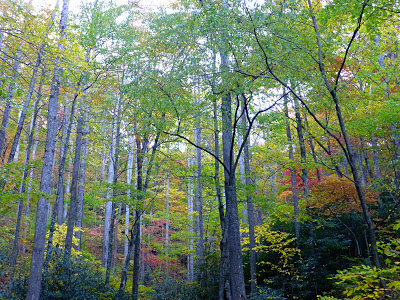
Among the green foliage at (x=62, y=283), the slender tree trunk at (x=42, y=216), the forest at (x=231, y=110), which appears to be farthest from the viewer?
the green foliage at (x=62, y=283)

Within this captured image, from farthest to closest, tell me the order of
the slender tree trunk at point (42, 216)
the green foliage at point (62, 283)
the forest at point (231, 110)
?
1. the green foliage at point (62, 283)
2. the slender tree trunk at point (42, 216)
3. the forest at point (231, 110)

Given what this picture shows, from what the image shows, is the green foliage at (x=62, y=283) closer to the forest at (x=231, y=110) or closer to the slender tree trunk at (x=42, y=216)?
the forest at (x=231, y=110)

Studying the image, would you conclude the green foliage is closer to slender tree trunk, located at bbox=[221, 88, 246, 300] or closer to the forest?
the forest

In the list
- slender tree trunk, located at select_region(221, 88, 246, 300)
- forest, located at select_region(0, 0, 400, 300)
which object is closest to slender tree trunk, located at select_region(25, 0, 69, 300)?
forest, located at select_region(0, 0, 400, 300)

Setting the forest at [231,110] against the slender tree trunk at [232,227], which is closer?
the forest at [231,110]

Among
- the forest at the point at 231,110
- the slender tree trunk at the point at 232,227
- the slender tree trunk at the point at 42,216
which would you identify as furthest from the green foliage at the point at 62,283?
the slender tree trunk at the point at 232,227

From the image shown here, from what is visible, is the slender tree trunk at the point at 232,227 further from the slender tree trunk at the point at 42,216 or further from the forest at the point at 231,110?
the slender tree trunk at the point at 42,216

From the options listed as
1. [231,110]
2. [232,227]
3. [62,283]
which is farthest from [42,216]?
[231,110]

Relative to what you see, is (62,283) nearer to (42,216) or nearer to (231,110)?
(42,216)

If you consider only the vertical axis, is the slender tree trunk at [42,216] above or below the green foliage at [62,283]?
above

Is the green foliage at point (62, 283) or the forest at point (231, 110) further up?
the forest at point (231, 110)

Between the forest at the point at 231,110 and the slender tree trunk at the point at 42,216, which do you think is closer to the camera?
the forest at the point at 231,110

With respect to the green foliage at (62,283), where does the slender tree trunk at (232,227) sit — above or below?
above

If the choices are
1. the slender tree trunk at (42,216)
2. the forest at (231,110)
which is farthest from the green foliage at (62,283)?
the slender tree trunk at (42,216)
